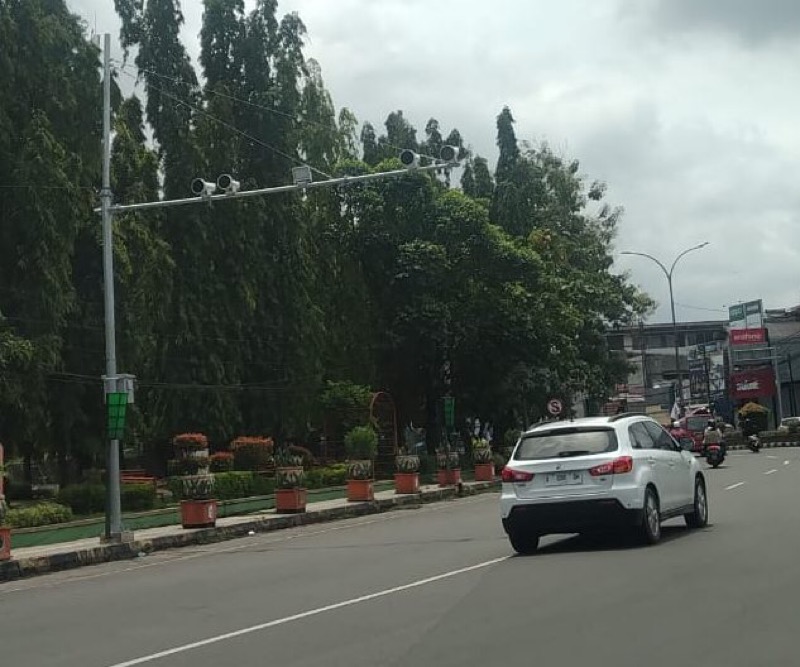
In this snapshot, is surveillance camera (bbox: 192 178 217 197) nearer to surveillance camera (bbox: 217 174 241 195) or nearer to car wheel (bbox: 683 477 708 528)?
surveillance camera (bbox: 217 174 241 195)

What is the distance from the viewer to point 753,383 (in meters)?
87.9

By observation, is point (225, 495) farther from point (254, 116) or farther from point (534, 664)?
point (534, 664)

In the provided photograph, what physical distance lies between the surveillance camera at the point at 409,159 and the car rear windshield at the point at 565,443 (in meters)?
6.37

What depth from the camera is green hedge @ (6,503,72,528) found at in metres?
26.4

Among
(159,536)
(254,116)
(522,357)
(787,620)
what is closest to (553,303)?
(522,357)

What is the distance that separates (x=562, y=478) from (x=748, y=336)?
80539 mm

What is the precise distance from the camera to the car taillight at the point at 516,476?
13.6m

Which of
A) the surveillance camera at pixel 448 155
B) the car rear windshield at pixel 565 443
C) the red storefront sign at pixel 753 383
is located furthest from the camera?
the red storefront sign at pixel 753 383

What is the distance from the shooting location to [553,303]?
152ft

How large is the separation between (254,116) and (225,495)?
710 inches

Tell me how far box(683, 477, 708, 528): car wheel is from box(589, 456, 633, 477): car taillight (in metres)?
2.89

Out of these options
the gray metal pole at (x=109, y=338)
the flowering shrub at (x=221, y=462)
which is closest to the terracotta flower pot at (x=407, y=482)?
the flowering shrub at (x=221, y=462)

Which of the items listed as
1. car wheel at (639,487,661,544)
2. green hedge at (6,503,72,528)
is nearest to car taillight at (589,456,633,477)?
car wheel at (639,487,661,544)

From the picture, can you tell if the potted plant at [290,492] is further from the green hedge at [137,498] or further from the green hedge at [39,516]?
the green hedge at [137,498]
